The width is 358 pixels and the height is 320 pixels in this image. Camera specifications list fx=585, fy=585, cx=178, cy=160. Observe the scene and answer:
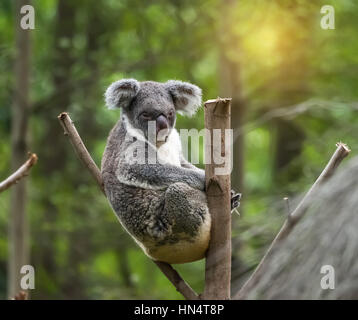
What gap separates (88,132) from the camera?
12.4m

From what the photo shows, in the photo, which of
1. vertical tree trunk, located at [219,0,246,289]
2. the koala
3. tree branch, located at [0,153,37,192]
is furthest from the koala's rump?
vertical tree trunk, located at [219,0,246,289]

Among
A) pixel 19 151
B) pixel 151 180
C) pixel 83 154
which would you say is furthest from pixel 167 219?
pixel 19 151

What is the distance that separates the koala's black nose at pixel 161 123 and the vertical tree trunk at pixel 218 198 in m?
0.75

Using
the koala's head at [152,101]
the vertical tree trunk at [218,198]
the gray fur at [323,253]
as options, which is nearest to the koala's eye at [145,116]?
the koala's head at [152,101]

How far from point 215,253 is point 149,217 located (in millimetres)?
601

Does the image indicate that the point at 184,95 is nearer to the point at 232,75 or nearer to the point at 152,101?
the point at 152,101

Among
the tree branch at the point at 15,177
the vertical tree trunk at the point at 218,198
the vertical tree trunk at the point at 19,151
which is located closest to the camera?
the tree branch at the point at 15,177

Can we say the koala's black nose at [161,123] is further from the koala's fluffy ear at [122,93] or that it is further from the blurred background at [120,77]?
the blurred background at [120,77]

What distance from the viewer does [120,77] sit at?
958 cm

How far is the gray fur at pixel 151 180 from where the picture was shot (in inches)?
161

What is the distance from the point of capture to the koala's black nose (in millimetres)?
4417

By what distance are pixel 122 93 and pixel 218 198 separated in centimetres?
137
